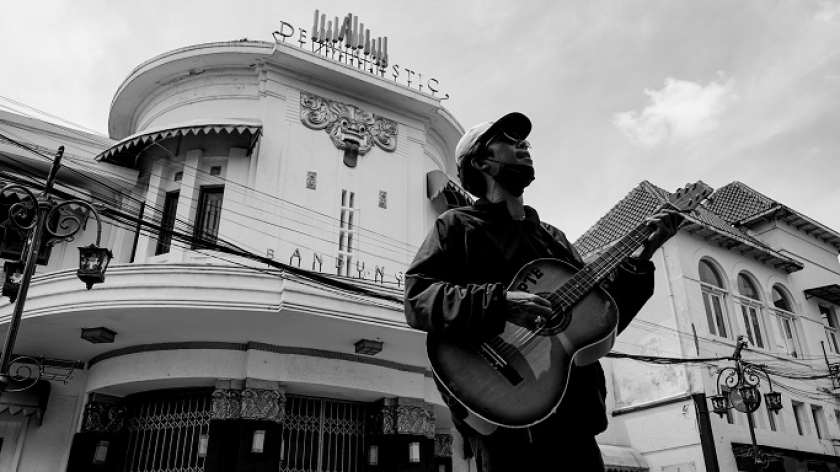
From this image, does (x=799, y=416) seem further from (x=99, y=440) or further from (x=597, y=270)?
(x=597, y=270)

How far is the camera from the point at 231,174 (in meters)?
12.1

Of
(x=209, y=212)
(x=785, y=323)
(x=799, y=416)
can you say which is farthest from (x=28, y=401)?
(x=785, y=323)

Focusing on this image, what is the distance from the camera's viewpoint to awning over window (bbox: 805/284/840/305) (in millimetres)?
22156

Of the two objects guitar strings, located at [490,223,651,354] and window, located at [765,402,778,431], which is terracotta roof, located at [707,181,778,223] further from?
guitar strings, located at [490,223,651,354]

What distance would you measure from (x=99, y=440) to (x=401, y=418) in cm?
500

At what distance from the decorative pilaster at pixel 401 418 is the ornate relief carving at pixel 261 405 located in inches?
70.3

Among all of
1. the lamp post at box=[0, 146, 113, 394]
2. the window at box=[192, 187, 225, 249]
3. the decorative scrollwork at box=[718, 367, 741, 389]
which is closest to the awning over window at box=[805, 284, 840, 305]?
the decorative scrollwork at box=[718, 367, 741, 389]

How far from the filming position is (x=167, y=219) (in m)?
12.0

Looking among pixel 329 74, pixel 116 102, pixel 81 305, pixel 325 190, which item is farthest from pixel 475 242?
pixel 116 102

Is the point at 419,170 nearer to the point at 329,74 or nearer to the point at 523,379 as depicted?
the point at 329,74

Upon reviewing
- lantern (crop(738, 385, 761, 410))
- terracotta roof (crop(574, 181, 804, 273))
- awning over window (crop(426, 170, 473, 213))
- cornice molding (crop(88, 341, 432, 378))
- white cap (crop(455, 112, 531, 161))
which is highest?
terracotta roof (crop(574, 181, 804, 273))

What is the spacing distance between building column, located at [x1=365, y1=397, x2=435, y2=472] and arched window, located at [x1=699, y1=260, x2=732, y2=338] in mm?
11168

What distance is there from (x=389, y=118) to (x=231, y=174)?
3594 mm

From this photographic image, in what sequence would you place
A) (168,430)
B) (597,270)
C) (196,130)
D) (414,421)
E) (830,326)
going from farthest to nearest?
(830,326) → (196,130) → (414,421) → (168,430) → (597,270)
